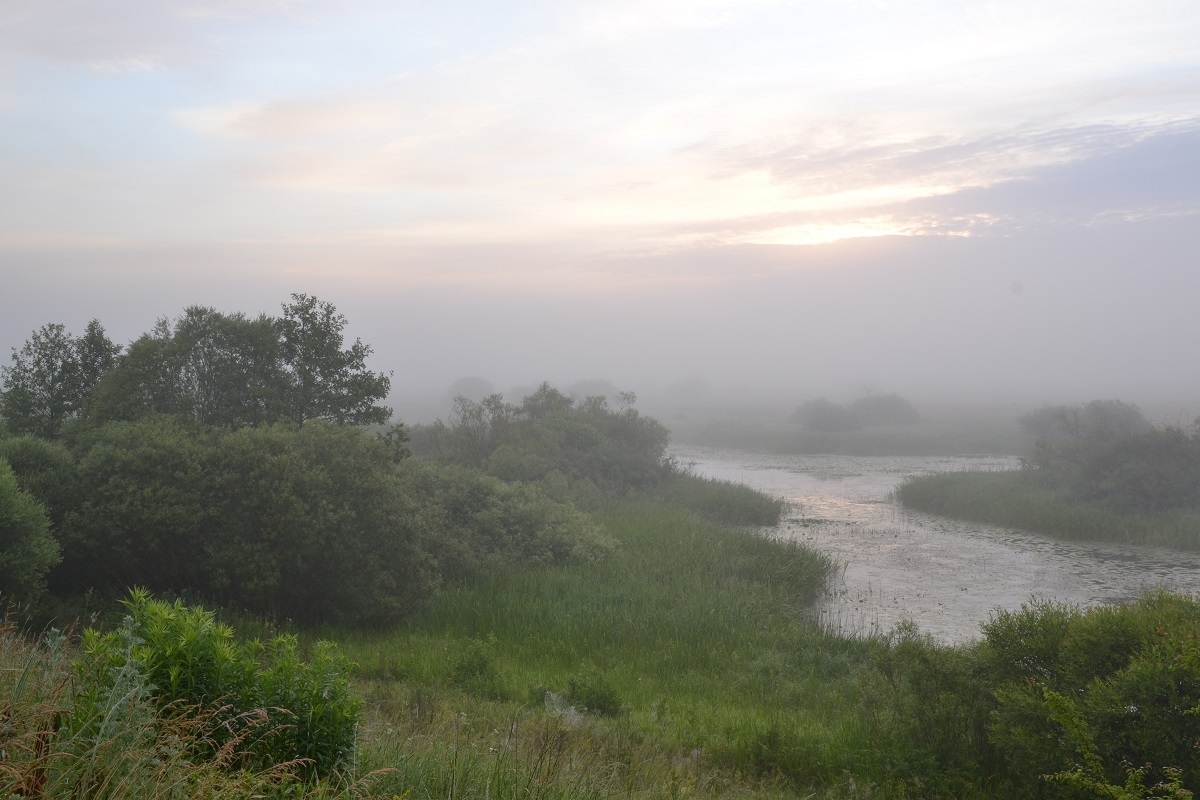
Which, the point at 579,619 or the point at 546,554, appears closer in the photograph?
the point at 579,619

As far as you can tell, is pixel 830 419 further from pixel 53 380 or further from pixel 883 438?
pixel 53 380

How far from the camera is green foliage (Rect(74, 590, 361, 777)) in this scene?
4504 mm

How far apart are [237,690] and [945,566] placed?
20.0m

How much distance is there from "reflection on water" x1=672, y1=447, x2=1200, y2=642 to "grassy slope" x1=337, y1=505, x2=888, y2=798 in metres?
1.74

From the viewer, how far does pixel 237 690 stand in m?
4.78

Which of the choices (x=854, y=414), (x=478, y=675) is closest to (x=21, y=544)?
(x=478, y=675)

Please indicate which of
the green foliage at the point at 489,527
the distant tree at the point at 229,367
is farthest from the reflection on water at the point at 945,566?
the distant tree at the point at 229,367

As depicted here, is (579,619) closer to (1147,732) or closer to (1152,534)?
(1147,732)

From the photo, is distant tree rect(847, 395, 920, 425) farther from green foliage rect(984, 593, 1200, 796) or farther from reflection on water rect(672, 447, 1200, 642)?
green foliage rect(984, 593, 1200, 796)

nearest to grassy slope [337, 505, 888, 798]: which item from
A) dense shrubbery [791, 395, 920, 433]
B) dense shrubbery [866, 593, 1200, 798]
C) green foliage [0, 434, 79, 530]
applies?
dense shrubbery [866, 593, 1200, 798]

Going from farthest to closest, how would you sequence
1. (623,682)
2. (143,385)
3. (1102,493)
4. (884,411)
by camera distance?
1. (884,411)
2. (1102,493)
3. (143,385)
4. (623,682)

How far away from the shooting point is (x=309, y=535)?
12.7 meters

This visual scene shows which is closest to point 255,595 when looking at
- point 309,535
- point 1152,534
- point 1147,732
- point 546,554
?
point 309,535

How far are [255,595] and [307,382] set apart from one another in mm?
6557
